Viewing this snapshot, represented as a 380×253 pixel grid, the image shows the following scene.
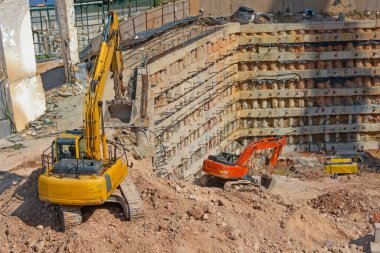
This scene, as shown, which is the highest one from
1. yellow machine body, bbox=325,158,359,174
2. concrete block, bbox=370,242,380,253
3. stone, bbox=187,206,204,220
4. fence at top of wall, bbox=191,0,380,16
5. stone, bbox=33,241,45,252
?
fence at top of wall, bbox=191,0,380,16

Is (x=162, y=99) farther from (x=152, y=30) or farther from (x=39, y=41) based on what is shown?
(x=39, y=41)

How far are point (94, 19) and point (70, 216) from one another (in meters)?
20.5

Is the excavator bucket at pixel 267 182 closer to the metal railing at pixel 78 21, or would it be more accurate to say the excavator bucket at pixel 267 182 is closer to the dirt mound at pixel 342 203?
the dirt mound at pixel 342 203

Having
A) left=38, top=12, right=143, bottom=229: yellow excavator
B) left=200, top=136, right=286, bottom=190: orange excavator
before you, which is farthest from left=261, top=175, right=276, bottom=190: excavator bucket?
left=38, top=12, right=143, bottom=229: yellow excavator

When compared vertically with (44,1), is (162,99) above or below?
below

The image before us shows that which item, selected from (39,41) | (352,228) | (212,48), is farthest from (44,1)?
(352,228)

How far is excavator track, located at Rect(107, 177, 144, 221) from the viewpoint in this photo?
14.0 meters

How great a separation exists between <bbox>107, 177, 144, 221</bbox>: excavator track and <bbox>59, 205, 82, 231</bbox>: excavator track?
0.84 meters

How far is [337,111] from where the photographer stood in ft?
90.4

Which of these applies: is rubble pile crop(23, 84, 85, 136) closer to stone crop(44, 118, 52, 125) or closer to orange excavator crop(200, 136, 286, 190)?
stone crop(44, 118, 52, 125)

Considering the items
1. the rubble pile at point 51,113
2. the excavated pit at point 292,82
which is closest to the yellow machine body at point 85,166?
the rubble pile at point 51,113

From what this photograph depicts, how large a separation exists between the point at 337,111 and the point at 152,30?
348 inches

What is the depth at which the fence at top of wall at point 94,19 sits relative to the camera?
28922 mm

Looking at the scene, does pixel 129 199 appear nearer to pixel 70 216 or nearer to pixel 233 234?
pixel 70 216
